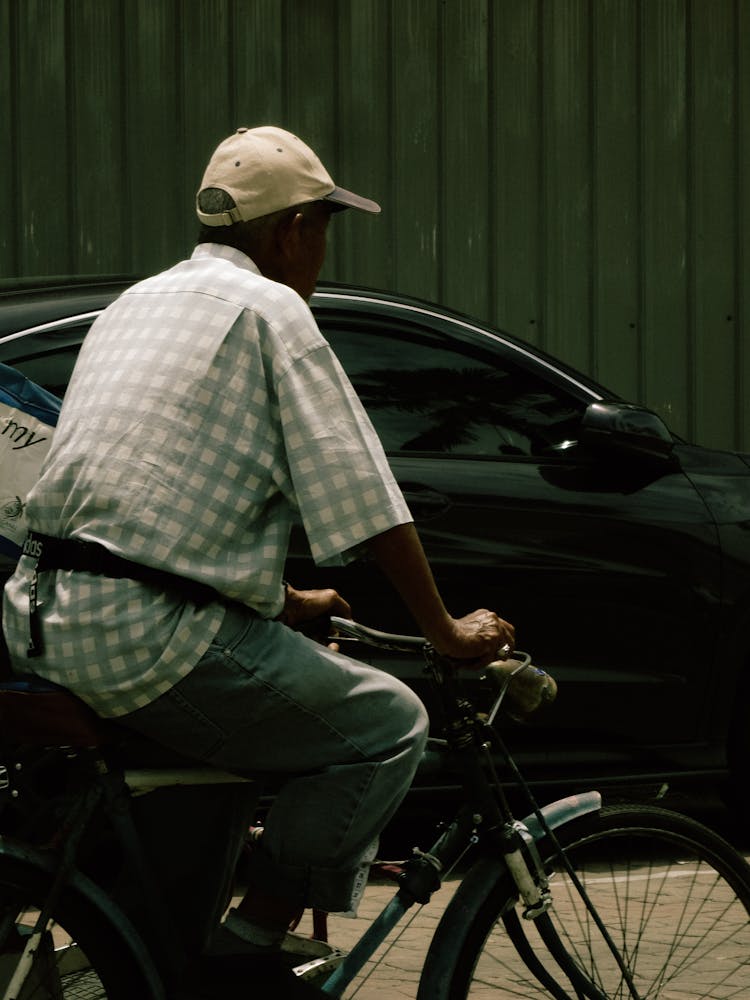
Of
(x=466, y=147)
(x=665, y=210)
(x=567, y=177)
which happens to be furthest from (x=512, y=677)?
(x=665, y=210)

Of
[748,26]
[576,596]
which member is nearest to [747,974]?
[576,596]

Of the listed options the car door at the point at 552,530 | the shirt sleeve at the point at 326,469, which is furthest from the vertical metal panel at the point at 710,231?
the shirt sleeve at the point at 326,469

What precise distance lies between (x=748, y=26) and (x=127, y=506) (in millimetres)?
6806

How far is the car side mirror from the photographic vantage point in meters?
5.32

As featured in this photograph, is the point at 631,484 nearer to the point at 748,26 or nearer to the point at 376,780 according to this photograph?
the point at 376,780

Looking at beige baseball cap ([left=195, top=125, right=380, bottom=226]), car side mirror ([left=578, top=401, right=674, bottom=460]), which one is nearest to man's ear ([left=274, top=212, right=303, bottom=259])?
beige baseball cap ([left=195, top=125, right=380, bottom=226])

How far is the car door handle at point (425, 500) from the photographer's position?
16.9 ft

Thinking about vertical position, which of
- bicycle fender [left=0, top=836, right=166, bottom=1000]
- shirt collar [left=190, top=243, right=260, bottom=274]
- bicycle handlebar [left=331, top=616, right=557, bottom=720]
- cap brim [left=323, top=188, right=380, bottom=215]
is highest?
cap brim [left=323, top=188, right=380, bottom=215]

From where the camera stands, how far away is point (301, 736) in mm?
2859

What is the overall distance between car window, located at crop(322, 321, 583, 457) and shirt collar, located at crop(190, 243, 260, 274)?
2.30m

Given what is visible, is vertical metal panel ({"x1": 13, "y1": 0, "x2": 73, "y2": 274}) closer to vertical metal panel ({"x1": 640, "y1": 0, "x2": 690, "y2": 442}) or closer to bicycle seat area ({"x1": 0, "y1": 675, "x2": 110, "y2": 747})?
vertical metal panel ({"x1": 640, "y1": 0, "x2": 690, "y2": 442})

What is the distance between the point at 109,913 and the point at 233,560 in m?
0.54

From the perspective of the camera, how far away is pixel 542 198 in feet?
27.9

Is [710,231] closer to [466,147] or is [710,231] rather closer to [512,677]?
[466,147]
